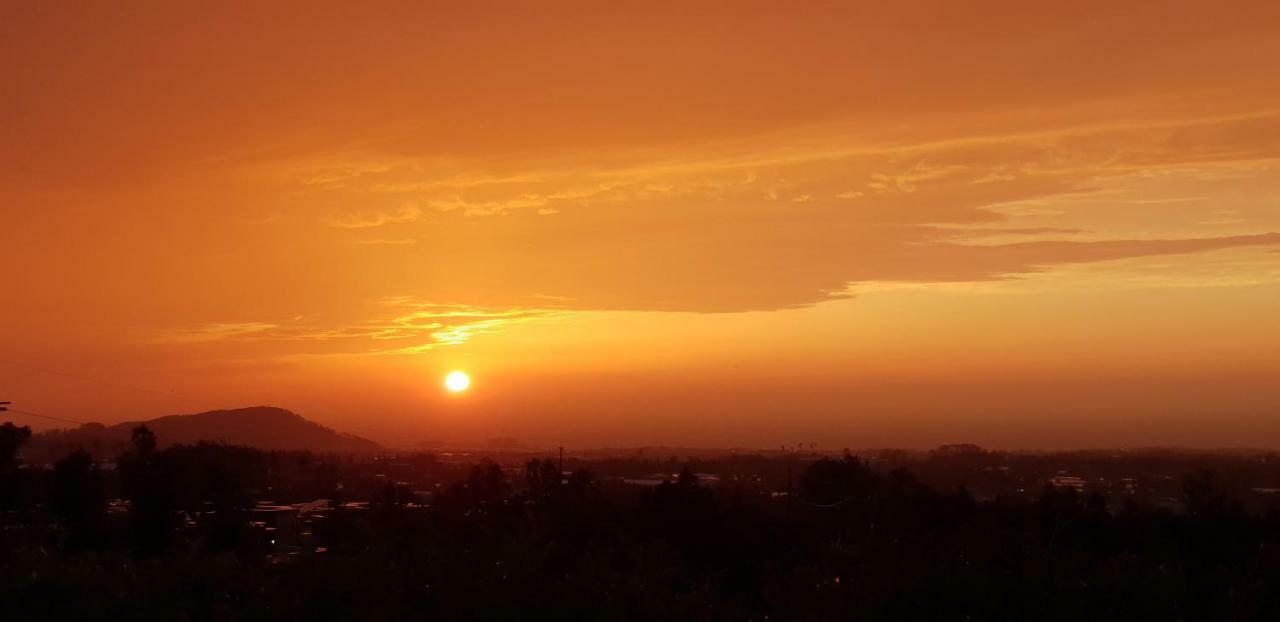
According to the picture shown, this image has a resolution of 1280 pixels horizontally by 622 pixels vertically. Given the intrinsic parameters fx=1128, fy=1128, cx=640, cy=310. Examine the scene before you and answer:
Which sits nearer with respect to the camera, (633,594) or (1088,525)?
(633,594)

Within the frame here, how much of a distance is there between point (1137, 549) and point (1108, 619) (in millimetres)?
24612

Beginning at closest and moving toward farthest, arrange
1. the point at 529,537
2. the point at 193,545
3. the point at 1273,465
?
the point at 193,545, the point at 529,537, the point at 1273,465

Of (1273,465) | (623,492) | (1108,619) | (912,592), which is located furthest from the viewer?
(1273,465)

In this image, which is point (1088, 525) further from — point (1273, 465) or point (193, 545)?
point (1273, 465)

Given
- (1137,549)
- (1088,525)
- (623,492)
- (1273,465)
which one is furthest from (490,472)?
(1273,465)

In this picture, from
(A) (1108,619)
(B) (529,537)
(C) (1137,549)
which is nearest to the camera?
(A) (1108,619)

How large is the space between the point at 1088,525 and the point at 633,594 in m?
34.4

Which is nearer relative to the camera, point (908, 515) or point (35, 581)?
point (35, 581)

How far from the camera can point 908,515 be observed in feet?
163

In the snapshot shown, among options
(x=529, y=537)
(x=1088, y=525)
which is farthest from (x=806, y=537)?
(x=529, y=537)

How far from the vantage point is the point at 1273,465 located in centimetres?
15612

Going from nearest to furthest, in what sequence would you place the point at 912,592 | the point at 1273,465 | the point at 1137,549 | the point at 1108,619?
the point at 1108,619, the point at 912,592, the point at 1137,549, the point at 1273,465

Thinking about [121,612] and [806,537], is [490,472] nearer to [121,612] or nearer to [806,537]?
[806,537]

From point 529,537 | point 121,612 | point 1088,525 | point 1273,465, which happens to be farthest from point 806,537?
point 1273,465
